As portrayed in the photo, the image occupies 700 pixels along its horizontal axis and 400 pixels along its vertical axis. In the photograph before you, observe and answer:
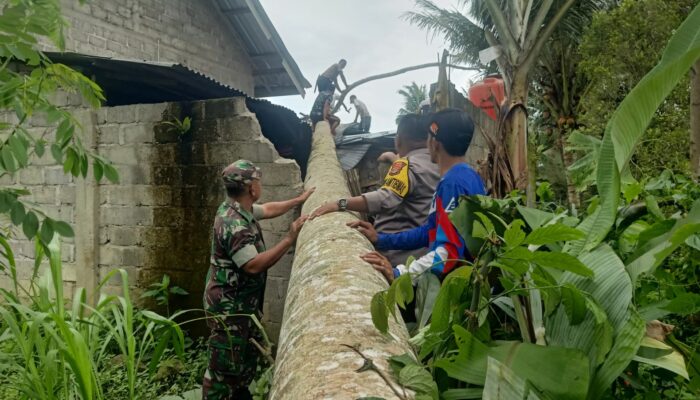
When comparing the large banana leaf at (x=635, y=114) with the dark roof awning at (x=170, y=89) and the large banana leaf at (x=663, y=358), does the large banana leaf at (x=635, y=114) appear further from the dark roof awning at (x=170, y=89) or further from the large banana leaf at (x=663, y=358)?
the dark roof awning at (x=170, y=89)

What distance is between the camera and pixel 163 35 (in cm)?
830

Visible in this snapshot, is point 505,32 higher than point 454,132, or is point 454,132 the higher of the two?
point 505,32

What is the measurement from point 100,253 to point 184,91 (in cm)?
191

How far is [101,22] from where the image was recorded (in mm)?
7117

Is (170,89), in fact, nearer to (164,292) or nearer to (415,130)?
(164,292)

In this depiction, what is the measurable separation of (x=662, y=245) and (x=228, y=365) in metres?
2.85

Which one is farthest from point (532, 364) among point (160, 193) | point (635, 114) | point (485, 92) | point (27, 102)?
point (485, 92)

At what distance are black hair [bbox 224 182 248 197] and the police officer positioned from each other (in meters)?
0.62

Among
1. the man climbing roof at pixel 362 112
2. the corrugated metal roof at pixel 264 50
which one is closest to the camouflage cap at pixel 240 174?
the man climbing roof at pixel 362 112

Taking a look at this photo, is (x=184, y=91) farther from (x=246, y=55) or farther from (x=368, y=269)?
(x=246, y=55)

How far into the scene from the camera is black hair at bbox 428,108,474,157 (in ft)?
7.47

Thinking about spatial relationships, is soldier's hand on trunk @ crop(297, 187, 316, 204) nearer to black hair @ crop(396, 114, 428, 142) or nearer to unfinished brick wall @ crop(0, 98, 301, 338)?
unfinished brick wall @ crop(0, 98, 301, 338)

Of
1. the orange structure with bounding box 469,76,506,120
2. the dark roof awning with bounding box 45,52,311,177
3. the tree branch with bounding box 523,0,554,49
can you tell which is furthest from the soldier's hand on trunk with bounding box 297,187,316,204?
the orange structure with bounding box 469,76,506,120

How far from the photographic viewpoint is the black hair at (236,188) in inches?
125
